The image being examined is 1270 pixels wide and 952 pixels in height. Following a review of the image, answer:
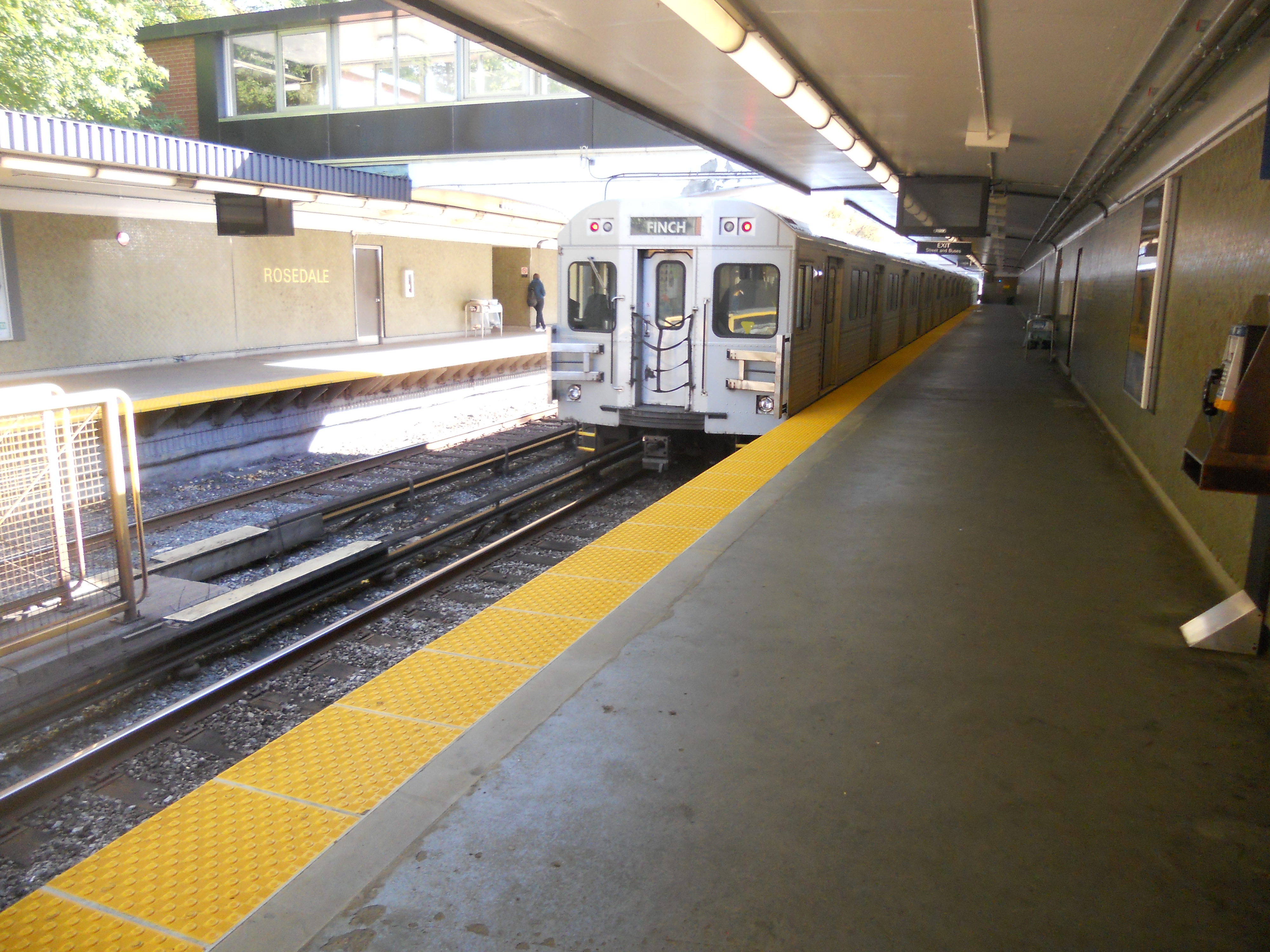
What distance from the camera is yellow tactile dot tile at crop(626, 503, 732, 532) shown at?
5863 millimetres

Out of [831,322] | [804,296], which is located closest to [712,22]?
[804,296]

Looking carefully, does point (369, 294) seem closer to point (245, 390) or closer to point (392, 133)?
point (392, 133)

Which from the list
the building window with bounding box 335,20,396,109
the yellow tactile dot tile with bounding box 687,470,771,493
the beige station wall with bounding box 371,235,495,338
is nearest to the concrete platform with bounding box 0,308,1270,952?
the yellow tactile dot tile with bounding box 687,470,771,493

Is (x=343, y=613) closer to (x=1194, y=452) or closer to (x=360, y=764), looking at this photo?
(x=360, y=764)

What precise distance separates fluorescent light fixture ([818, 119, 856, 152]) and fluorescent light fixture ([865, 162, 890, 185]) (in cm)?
188

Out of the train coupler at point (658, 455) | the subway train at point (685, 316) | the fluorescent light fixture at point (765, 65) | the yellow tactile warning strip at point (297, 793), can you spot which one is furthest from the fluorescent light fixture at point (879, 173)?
the yellow tactile warning strip at point (297, 793)

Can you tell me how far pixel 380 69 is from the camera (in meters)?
22.0

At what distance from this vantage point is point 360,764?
299 cm

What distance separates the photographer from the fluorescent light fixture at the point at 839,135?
957 centimetres

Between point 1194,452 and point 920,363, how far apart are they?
1463cm

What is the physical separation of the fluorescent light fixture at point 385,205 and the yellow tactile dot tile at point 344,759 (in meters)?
13.7

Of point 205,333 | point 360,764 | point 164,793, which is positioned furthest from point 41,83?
point 360,764

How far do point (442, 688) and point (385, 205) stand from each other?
47.6ft

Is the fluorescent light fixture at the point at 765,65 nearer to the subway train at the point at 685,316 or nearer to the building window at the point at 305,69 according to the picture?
the subway train at the point at 685,316
